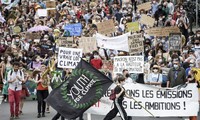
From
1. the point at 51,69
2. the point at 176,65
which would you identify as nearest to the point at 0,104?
the point at 51,69

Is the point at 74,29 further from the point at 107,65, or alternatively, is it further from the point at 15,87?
the point at 15,87

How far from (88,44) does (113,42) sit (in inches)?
43.0

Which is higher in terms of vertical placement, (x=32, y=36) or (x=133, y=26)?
(x=133, y=26)

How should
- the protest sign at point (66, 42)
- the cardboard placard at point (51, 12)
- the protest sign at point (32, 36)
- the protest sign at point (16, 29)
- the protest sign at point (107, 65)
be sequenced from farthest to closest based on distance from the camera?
the cardboard placard at point (51, 12), the protest sign at point (16, 29), the protest sign at point (32, 36), the protest sign at point (66, 42), the protest sign at point (107, 65)

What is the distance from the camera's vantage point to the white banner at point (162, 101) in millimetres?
16672

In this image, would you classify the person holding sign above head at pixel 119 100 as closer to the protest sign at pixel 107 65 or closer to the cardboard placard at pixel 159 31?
the protest sign at pixel 107 65

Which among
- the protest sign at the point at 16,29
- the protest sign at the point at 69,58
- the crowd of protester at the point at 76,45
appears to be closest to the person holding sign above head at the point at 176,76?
the crowd of protester at the point at 76,45

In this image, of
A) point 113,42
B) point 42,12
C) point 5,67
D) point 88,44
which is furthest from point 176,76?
point 42,12

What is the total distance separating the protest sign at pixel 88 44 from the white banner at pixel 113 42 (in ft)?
2.40

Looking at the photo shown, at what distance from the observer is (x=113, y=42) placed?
884 inches

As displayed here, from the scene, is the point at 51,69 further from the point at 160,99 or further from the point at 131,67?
the point at 160,99

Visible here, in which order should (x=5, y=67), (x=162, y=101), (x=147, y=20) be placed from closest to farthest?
1. (x=162, y=101)
2. (x=5, y=67)
3. (x=147, y=20)

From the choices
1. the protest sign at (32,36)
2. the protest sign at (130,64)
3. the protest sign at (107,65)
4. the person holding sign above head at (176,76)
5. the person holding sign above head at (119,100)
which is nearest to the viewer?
the person holding sign above head at (119,100)

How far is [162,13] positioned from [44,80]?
12.2m
